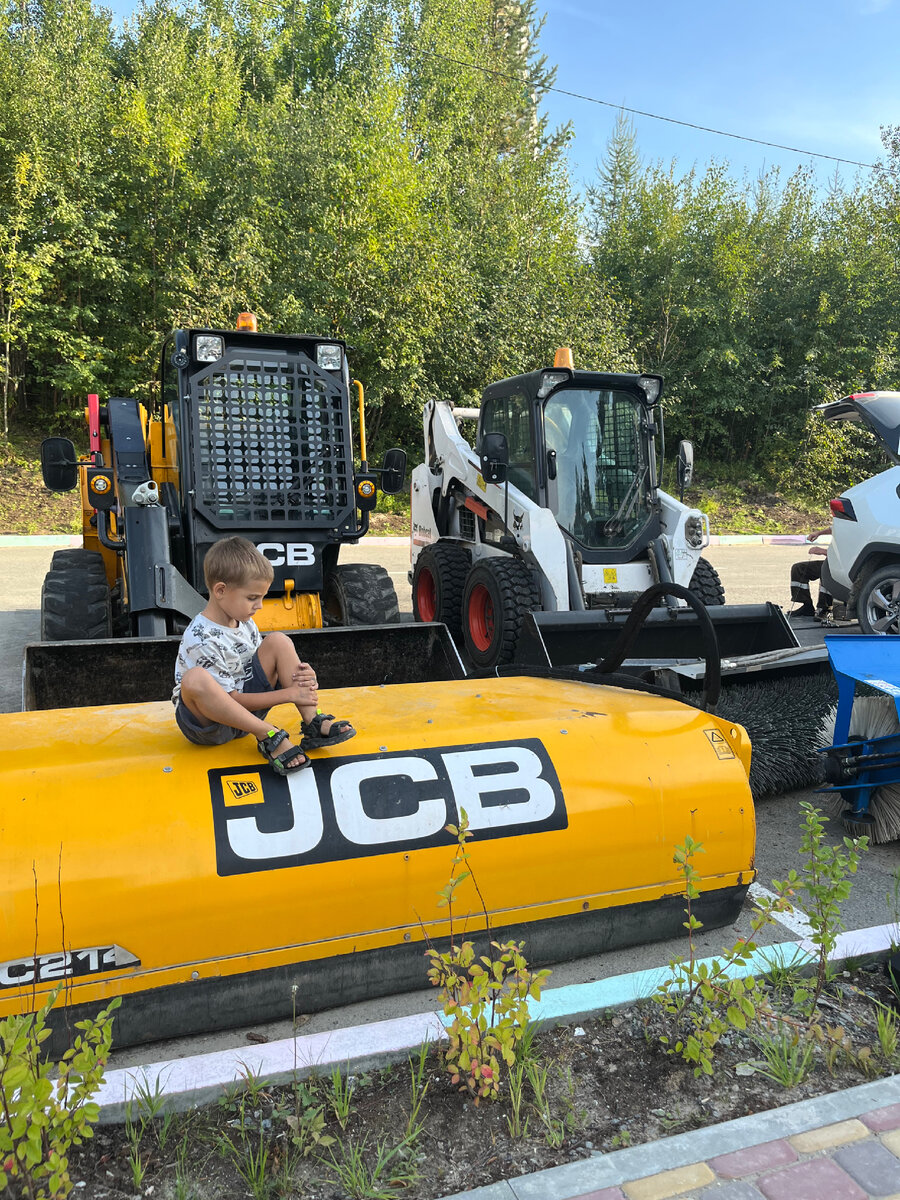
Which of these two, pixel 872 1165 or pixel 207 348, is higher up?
Answer: pixel 207 348

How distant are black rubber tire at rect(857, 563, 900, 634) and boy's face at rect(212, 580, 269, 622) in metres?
4.99

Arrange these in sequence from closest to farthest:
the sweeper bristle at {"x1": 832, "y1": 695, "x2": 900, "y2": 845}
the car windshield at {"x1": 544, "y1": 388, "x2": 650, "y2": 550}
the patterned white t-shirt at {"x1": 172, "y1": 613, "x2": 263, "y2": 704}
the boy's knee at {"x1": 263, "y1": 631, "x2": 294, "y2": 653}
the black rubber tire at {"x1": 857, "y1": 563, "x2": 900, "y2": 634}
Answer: the patterned white t-shirt at {"x1": 172, "y1": 613, "x2": 263, "y2": 704}
the boy's knee at {"x1": 263, "y1": 631, "x2": 294, "y2": 653}
the sweeper bristle at {"x1": 832, "y1": 695, "x2": 900, "y2": 845}
the black rubber tire at {"x1": 857, "y1": 563, "x2": 900, "y2": 634}
the car windshield at {"x1": 544, "y1": 388, "x2": 650, "y2": 550}

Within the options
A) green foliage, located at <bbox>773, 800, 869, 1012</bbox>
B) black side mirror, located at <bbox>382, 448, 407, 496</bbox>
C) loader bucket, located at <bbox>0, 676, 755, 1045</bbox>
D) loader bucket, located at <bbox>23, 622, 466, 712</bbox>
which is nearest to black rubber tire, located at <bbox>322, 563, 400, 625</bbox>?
black side mirror, located at <bbox>382, 448, 407, 496</bbox>

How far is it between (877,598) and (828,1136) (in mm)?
4868

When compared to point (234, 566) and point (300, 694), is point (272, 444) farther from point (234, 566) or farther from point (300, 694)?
point (300, 694)

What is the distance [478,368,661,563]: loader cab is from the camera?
650cm

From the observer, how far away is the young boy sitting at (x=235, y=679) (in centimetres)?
262

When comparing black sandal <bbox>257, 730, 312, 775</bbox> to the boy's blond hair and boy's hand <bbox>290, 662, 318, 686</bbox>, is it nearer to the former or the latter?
boy's hand <bbox>290, 662, 318, 686</bbox>

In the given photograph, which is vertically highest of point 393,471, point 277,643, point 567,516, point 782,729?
point 393,471

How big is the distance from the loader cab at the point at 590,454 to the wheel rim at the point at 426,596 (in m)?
1.33

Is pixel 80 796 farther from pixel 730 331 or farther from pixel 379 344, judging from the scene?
pixel 730 331

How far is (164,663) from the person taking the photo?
418cm

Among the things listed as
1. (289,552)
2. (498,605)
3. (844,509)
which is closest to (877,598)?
(844,509)

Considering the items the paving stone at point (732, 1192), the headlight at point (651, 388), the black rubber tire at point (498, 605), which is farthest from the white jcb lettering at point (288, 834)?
the headlight at point (651, 388)
